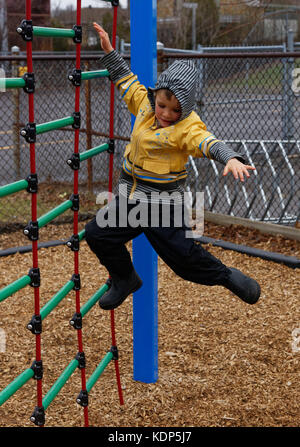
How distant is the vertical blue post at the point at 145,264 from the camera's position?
3096mm

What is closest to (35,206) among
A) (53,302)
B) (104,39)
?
(53,302)

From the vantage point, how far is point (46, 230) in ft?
22.6

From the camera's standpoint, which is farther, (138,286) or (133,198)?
(138,286)

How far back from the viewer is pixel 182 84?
8.72ft

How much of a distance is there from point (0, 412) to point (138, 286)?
1.07 m

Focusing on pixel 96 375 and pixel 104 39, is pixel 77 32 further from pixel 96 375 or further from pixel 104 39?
pixel 96 375

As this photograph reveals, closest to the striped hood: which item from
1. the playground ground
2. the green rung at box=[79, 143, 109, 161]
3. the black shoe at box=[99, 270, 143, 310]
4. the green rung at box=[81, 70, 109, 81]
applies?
the green rung at box=[81, 70, 109, 81]

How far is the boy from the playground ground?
2.36ft

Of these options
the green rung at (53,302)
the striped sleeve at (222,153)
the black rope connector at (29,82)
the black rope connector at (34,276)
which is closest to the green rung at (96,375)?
the green rung at (53,302)

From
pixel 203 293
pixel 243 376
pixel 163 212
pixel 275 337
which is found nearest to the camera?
pixel 163 212

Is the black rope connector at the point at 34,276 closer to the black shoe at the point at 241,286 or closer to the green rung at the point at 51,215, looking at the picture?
the green rung at the point at 51,215

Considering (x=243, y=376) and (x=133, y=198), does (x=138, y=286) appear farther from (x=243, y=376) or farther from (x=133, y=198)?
(x=243, y=376)

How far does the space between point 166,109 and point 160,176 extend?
323 mm

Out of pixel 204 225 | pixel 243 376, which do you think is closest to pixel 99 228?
pixel 243 376
